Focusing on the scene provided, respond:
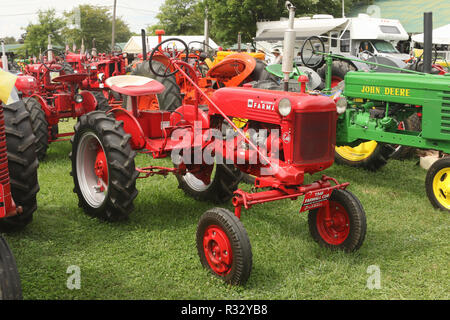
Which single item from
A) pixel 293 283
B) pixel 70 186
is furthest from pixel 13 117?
pixel 293 283

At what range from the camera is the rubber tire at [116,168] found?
3994 mm

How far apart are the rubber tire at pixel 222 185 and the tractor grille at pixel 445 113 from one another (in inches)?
85.0

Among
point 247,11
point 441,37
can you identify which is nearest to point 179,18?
point 247,11

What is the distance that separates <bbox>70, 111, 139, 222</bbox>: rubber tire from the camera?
157 inches

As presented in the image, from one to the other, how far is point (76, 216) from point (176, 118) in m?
1.35

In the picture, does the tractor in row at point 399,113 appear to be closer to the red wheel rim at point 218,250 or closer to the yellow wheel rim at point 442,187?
the yellow wheel rim at point 442,187

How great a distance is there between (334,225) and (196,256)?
1133mm

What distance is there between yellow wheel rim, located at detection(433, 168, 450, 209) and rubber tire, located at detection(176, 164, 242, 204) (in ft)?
6.78

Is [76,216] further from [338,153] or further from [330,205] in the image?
[338,153]

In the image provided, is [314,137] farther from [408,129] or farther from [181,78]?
[181,78]

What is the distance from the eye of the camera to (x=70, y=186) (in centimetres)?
542

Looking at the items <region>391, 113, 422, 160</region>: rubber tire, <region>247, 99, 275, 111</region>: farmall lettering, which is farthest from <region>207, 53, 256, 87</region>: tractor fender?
<region>247, 99, 275, 111</region>: farmall lettering

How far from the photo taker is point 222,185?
4.73 m

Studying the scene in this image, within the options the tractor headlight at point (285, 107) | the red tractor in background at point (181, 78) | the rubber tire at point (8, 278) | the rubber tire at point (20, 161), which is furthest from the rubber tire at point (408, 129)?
the rubber tire at point (8, 278)
